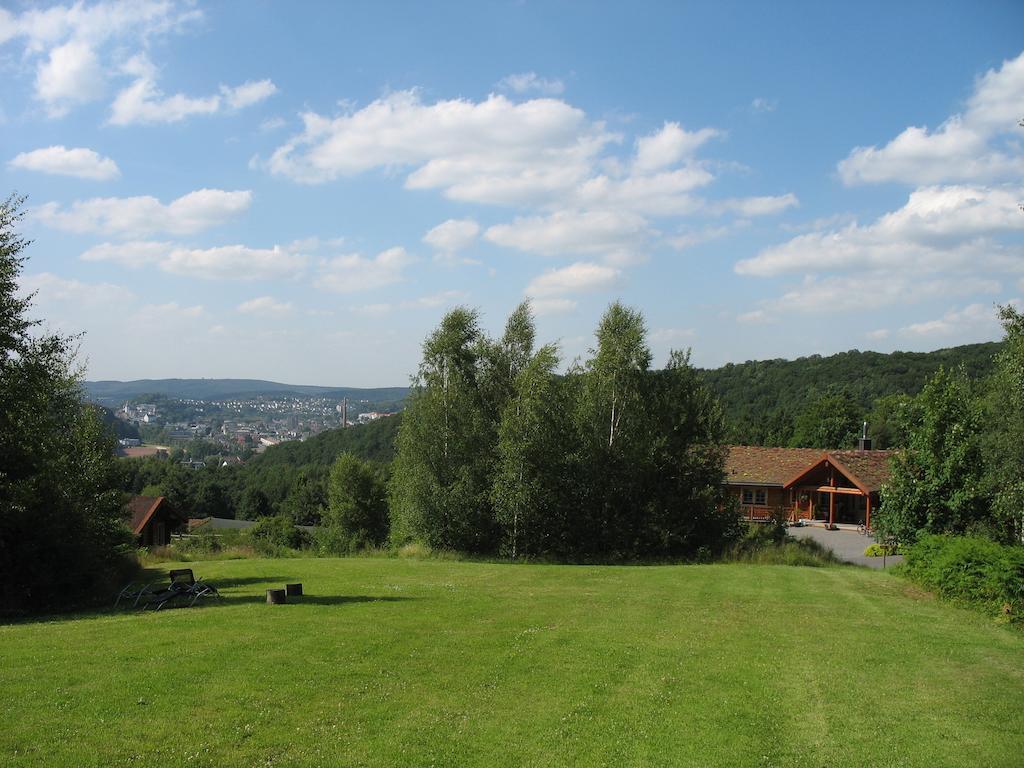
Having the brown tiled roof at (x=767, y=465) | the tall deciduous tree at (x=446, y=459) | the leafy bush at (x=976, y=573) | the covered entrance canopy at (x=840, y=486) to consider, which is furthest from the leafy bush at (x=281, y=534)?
the leafy bush at (x=976, y=573)

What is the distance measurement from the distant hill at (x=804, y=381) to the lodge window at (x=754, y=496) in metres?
34.0

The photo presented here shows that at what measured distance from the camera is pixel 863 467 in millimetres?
47156

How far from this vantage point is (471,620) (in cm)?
1476

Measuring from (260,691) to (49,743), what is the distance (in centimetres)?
241

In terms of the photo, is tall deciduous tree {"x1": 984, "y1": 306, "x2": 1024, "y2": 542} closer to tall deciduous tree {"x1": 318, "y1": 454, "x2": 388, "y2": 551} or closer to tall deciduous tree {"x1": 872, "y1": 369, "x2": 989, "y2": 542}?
tall deciduous tree {"x1": 872, "y1": 369, "x2": 989, "y2": 542}

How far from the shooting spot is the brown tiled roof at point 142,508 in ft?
149

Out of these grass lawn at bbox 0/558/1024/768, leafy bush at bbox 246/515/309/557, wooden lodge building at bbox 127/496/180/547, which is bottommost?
leafy bush at bbox 246/515/309/557

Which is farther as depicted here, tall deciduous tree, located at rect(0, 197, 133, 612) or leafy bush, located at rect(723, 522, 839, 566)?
leafy bush, located at rect(723, 522, 839, 566)

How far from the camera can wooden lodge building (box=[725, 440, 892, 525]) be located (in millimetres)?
48031

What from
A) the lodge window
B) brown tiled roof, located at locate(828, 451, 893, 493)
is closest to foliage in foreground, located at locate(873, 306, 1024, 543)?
brown tiled roof, located at locate(828, 451, 893, 493)

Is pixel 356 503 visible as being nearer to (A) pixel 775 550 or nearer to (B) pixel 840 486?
(B) pixel 840 486

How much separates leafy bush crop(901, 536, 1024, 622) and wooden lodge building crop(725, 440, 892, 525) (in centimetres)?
2772

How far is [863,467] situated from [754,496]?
772cm

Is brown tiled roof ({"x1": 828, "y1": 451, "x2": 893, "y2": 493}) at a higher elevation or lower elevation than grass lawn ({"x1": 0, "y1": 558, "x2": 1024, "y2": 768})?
higher
